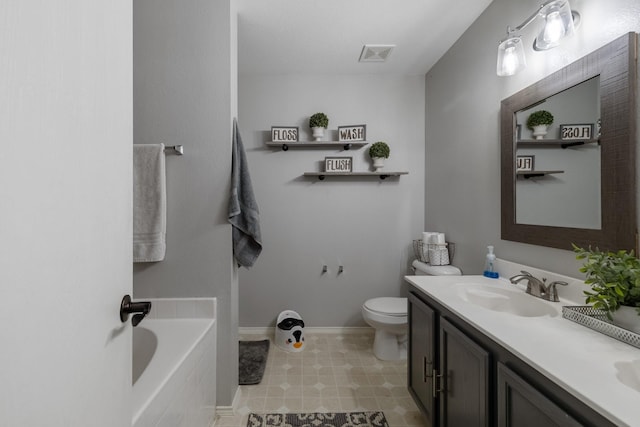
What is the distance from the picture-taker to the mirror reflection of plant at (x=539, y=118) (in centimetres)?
142

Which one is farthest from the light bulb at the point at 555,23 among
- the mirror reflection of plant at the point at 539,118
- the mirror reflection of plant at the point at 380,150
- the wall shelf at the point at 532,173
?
the mirror reflection of plant at the point at 380,150

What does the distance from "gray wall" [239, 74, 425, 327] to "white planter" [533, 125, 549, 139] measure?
Result: 1.35m

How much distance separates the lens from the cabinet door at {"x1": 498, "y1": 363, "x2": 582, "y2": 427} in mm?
729

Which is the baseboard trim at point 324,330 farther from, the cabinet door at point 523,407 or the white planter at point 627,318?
the white planter at point 627,318

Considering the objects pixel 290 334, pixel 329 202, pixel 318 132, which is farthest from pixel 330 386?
pixel 318 132

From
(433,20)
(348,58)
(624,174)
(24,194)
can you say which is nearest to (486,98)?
(433,20)

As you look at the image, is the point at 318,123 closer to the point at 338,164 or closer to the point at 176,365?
the point at 338,164

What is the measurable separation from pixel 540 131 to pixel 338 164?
1.57 meters

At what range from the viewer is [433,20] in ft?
6.66

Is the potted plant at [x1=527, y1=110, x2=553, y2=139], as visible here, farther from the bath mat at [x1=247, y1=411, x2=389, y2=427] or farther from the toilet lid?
the bath mat at [x1=247, y1=411, x2=389, y2=427]

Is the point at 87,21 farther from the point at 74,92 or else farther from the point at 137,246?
the point at 137,246

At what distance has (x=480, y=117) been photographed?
1.96 m

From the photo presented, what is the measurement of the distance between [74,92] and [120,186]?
0.72 ft

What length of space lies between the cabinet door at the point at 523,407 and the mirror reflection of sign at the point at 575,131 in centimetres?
103
